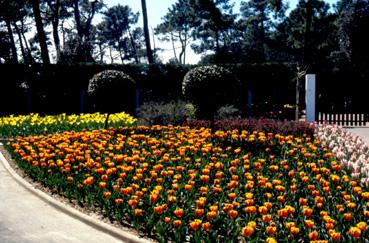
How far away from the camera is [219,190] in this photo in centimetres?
592

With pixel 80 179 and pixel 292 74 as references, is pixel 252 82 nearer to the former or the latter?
pixel 292 74

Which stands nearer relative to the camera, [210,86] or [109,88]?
[210,86]

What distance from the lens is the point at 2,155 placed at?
11.1 m

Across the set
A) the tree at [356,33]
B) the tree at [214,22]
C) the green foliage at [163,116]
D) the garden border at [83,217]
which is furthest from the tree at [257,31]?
the garden border at [83,217]

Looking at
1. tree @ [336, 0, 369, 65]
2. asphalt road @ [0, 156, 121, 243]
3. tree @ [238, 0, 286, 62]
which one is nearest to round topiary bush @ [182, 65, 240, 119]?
asphalt road @ [0, 156, 121, 243]

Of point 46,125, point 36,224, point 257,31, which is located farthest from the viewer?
point 257,31

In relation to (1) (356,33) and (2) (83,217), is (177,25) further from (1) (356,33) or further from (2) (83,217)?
(2) (83,217)

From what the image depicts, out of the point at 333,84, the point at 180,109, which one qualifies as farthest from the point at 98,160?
the point at 333,84

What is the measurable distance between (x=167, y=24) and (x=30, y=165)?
2048 inches

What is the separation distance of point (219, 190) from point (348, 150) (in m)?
4.00

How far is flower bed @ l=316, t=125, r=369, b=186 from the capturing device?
23.4 ft

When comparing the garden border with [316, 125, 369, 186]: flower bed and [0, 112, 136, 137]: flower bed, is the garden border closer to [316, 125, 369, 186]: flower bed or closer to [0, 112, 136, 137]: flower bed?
[316, 125, 369, 186]: flower bed

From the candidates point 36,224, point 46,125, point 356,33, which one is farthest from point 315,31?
point 36,224

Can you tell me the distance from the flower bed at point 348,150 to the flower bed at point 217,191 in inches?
7.3
